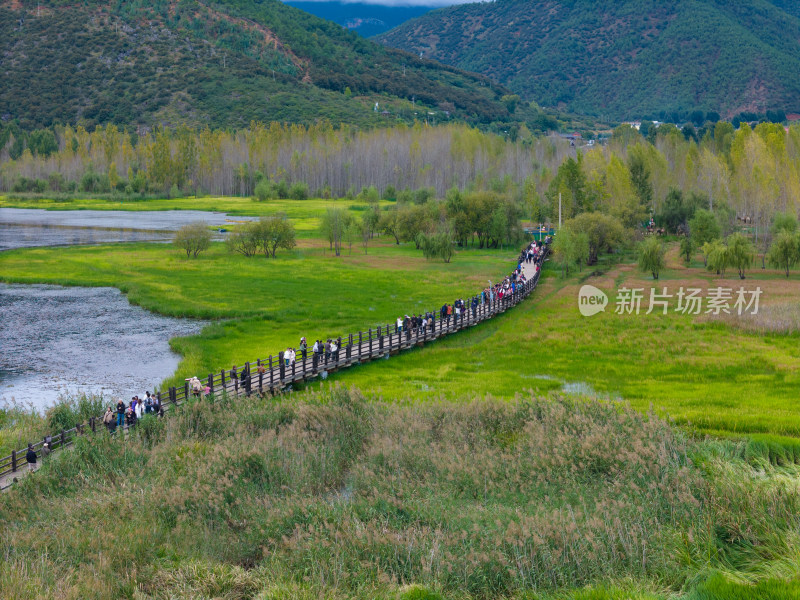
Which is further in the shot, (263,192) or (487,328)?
(263,192)

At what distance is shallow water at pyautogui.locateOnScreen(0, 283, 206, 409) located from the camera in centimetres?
3516

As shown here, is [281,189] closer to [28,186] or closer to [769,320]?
[28,186]

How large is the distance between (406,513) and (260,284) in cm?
4596

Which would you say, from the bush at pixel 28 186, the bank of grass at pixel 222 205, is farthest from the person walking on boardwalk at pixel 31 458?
the bush at pixel 28 186

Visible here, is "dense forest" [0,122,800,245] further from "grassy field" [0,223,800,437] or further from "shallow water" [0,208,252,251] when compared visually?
"grassy field" [0,223,800,437]

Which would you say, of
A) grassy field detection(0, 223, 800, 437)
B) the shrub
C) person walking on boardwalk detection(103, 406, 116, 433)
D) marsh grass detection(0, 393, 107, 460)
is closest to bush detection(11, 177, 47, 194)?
grassy field detection(0, 223, 800, 437)

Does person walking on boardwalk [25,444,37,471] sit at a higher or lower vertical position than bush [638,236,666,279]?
lower

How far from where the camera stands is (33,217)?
119 metres

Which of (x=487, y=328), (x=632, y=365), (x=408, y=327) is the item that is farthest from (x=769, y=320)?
(x=408, y=327)

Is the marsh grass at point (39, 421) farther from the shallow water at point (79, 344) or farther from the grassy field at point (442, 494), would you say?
the shallow water at point (79, 344)

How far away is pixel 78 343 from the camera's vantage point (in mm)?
43875

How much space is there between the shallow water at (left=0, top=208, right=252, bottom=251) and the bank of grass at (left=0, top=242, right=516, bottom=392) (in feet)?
26.7

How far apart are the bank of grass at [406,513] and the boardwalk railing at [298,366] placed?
1.54 meters

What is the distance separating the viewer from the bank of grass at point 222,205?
393 ft
